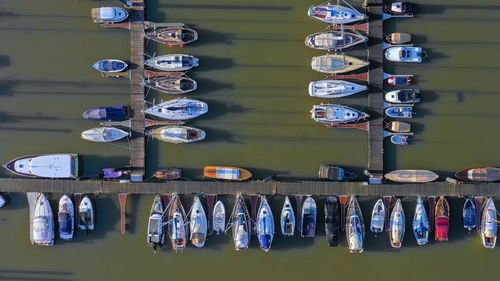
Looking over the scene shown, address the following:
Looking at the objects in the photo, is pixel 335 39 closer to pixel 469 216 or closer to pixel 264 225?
pixel 264 225

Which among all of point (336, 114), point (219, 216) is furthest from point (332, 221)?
point (219, 216)

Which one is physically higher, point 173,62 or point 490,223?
point 173,62

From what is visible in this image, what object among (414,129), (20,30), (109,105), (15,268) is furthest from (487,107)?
(15,268)

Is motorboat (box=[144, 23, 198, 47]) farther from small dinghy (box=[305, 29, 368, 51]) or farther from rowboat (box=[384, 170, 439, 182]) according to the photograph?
rowboat (box=[384, 170, 439, 182])

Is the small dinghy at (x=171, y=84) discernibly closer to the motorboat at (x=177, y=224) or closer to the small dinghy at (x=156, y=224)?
the motorboat at (x=177, y=224)

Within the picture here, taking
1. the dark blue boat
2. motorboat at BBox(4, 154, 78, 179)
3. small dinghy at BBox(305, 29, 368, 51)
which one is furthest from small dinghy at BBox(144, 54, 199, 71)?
motorboat at BBox(4, 154, 78, 179)

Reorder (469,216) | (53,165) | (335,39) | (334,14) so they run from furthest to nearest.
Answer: (53,165) < (469,216) < (334,14) < (335,39)

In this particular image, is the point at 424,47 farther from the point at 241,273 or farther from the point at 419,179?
the point at 241,273
